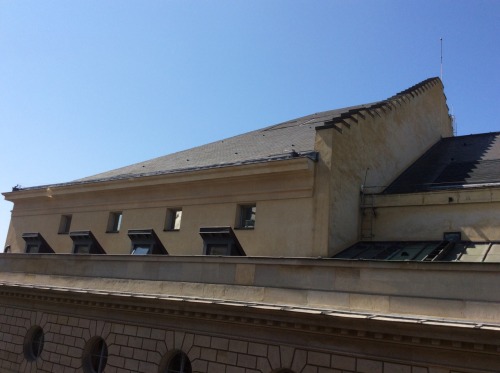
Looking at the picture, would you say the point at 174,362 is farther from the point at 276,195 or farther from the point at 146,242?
the point at 276,195

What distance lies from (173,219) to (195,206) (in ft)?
5.63

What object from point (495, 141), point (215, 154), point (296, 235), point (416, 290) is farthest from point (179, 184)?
point (495, 141)

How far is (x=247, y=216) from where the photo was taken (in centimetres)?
1928

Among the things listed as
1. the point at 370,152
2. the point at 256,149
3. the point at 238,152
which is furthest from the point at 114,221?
the point at 370,152

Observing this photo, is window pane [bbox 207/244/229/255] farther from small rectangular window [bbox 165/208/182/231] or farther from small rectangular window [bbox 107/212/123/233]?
small rectangular window [bbox 107/212/123/233]

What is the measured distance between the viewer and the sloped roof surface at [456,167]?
19036 mm

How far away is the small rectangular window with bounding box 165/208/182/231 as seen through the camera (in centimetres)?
2146

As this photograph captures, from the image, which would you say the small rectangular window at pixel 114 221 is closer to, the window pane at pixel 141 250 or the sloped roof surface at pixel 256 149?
the sloped roof surface at pixel 256 149

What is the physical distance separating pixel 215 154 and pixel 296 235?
9265mm

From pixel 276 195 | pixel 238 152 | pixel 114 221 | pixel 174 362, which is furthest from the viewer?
pixel 114 221

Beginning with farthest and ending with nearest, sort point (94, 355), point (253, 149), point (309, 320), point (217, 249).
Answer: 1. point (253, 149)
2. point (94, 355)
3. point (217, 249)
4. point (309, 320)

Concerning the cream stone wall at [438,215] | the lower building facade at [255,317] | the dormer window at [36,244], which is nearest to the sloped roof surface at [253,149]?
the dormer window at [36,244]

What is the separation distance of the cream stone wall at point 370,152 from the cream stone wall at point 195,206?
116 centimetres

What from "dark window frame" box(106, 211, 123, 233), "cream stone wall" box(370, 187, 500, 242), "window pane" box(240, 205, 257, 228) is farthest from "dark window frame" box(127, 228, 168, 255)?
"cream stone wall" box(370, 187, 500, 242)
